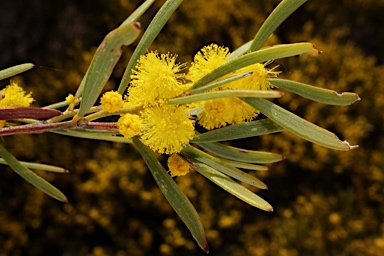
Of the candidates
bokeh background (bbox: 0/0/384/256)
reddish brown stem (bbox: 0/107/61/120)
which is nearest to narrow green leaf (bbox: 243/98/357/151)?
reddish brown stem (bbox: 0/107/61/120)

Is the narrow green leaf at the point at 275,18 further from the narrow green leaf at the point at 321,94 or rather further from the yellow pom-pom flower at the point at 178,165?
the yellow pom-pom flower at the point at 178,165

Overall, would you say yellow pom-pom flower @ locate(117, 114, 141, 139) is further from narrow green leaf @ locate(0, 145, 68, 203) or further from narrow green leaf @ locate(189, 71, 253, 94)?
Answer: narrow green leaf @ locate(0, 145, 68, 203)

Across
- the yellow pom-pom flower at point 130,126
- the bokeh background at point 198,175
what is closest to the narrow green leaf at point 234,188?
the yellow pom-pom flower at point 130,126

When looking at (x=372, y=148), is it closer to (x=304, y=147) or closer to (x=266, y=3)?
(x=304, y=147)

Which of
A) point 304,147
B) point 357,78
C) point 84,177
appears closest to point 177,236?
point 84,177

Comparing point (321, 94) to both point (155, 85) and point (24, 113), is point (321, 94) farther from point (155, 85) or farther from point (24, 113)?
point (24, 113)
